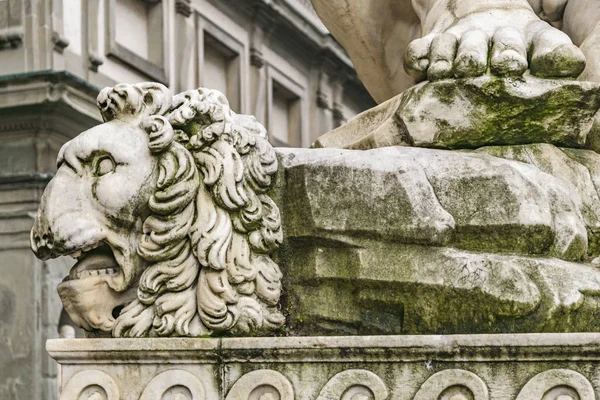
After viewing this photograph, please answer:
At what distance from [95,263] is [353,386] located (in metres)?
0.67

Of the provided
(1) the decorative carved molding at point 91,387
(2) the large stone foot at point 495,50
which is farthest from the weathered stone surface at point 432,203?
(1) the decorative carved molding at point 91,387

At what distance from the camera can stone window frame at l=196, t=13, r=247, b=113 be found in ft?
77.6

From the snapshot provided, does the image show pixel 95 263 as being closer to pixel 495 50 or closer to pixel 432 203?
pixel 432 203

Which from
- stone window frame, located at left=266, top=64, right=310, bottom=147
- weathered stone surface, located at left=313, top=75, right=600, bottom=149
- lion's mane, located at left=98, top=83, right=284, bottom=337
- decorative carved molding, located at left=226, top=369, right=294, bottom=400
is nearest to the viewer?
decorative carved molding, located at left=226, top=369, right=294, bottom=400

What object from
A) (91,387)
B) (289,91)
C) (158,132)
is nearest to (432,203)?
(158,132)

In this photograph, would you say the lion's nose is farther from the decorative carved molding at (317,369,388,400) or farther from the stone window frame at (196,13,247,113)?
the stone window frame at (196,13,247,113)

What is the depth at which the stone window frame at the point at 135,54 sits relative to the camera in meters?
20.1

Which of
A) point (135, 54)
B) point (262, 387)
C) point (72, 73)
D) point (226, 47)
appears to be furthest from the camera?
point (226, 47)

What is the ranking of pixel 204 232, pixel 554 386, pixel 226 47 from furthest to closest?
pixel 226 47, pixel 204 232, pixel 554 386

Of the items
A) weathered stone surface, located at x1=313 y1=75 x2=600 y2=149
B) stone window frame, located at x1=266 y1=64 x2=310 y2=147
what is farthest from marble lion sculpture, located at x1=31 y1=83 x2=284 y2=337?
stone window frame, located at x1=266 y1=64 x2=310 y2=147

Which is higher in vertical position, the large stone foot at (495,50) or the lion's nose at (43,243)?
the large stone foot at (495,50)

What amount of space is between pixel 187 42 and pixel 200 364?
20060mm

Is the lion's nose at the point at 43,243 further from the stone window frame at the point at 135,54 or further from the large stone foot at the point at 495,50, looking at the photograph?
the stone window frame at the point at 135,54

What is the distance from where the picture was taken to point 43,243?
3311 mm
